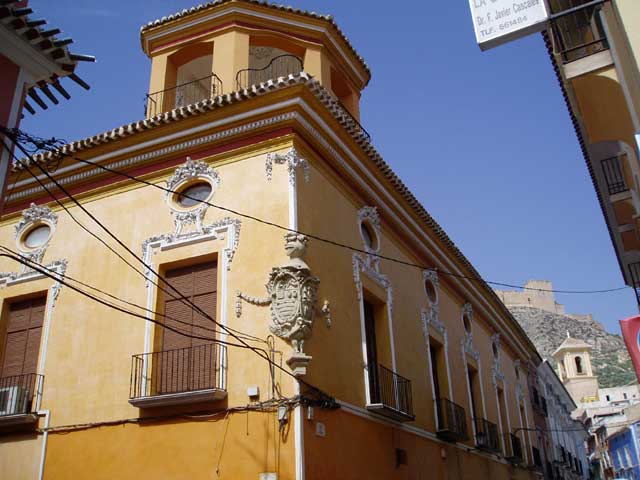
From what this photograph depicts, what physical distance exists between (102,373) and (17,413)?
1640mm

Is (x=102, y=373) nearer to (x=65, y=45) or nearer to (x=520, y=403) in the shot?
(x=65, y=45)

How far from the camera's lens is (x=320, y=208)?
12219 mm

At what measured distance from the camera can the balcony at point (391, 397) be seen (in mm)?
12320

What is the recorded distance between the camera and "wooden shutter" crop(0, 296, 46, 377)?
12609mm

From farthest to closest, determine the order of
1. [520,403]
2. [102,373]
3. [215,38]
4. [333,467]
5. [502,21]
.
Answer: [520,403] → [215,38] → [102,373] → [333,467] → [502,21]

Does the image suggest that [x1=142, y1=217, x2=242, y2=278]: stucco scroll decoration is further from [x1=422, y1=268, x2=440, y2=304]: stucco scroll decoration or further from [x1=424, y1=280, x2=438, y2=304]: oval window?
[x1=424, y1=280, x2=438, y2=304]: oval window

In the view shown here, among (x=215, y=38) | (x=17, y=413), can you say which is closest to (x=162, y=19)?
(x=215, y=38)

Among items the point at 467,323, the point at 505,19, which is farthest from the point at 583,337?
the point at 505,19

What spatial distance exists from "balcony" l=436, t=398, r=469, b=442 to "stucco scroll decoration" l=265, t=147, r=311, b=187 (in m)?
7.14

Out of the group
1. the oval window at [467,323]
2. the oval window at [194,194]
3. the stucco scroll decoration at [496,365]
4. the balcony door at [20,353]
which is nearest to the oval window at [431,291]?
the oval window at [467,323]

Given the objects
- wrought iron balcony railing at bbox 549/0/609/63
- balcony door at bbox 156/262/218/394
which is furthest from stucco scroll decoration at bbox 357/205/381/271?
wrought iron balcony railing at bbox 549/0/609/63

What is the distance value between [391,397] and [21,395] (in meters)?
6.64

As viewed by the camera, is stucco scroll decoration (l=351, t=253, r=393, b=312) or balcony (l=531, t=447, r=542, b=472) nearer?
stucco scroll decoration (l=351, t=253, r=393, b=312)

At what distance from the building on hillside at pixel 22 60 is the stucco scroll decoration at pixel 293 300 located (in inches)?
164
